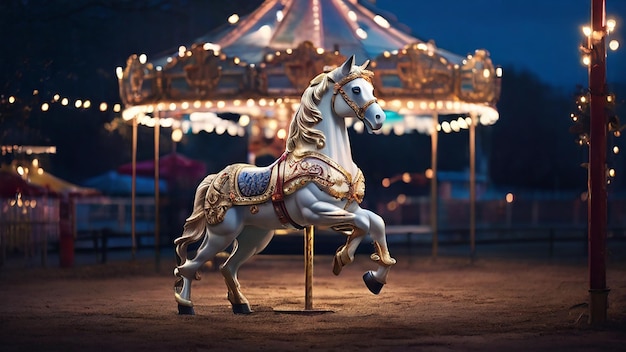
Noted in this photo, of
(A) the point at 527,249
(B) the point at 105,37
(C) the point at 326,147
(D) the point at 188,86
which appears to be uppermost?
(B) the point at 105,37

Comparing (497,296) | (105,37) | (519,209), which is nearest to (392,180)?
(519,209)

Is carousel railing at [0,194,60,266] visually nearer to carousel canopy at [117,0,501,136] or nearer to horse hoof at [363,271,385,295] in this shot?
carousel canopy at [117,0,501,136]

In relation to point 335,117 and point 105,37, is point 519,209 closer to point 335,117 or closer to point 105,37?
point 105,37

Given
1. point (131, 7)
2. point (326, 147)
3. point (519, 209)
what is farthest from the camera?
point (519, 209)

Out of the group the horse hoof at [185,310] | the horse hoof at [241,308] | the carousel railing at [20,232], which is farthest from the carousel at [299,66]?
the horse hoof at [185,310]

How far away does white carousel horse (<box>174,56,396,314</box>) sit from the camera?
12227 mm

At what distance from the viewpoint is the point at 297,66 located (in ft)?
61.9

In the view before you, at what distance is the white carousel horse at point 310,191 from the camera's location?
12227 mm

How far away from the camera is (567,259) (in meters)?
25.3

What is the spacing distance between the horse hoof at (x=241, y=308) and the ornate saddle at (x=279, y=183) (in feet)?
3.23

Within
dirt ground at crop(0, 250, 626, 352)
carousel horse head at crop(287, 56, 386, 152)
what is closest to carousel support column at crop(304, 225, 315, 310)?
dirt ground at crop(0, 250, 626, 352)

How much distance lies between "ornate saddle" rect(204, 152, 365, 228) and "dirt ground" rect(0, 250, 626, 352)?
122 centimetres

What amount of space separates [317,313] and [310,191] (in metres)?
1.47

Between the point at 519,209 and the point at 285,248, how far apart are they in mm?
31687
